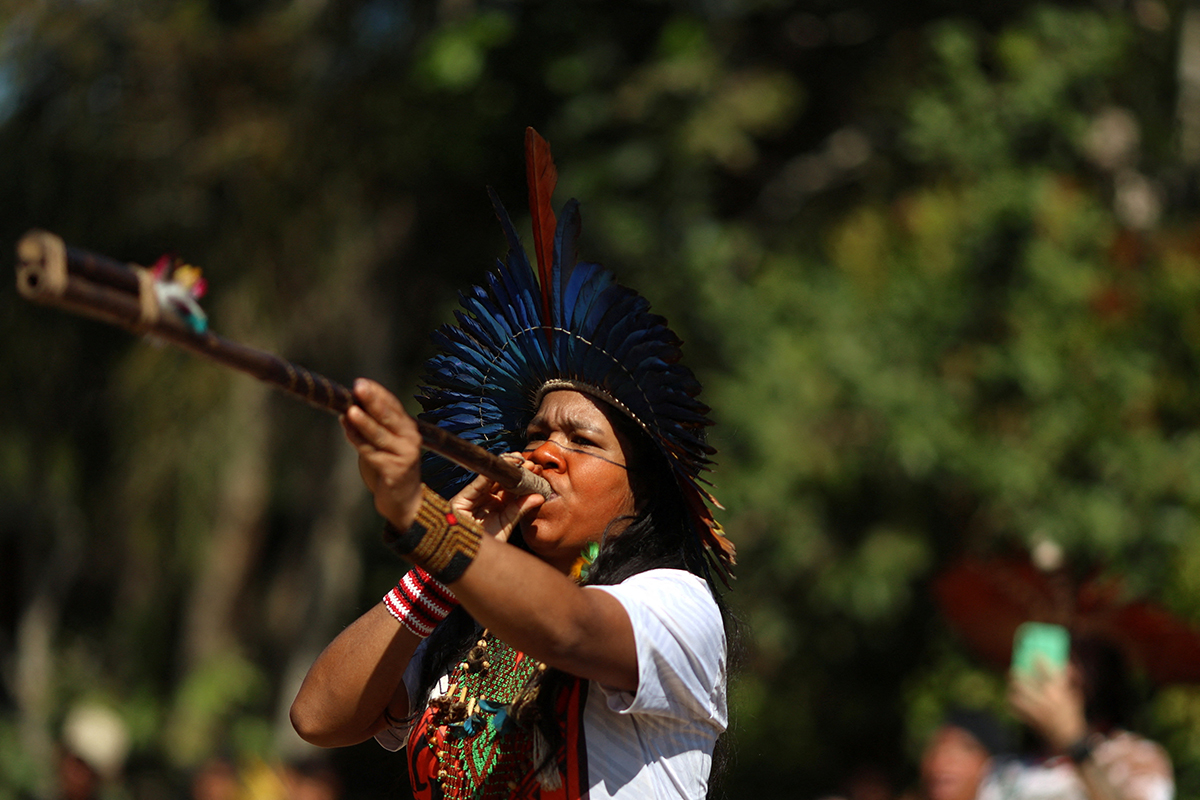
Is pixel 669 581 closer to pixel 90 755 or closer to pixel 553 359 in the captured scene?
pixel 553 359

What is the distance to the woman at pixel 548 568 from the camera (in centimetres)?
192

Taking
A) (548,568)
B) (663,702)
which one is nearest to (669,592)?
(663,702)

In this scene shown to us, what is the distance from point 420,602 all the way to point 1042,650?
8.80ft

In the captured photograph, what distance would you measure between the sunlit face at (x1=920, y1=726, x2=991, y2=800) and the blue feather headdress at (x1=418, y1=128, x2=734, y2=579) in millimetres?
3052

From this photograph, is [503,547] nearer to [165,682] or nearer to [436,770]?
[436,770]

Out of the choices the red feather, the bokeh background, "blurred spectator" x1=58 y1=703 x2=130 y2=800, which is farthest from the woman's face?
"blurred spectator" x1=58 y1=703 x2=130 y2=800

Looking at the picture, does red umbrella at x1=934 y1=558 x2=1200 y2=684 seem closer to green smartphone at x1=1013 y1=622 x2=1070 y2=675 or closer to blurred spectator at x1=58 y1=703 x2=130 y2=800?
green smartphone at x1=1013 y1=622 x2=1070 y2=675

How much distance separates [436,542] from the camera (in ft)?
6.22

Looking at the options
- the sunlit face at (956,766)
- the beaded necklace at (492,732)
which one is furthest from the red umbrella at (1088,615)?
the beaded necklace at (492,732)

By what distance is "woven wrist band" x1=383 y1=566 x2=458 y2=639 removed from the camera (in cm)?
229

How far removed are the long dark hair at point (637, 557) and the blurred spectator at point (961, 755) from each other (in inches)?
113

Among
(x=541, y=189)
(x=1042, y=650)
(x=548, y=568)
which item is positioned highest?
(x=541, y=189)

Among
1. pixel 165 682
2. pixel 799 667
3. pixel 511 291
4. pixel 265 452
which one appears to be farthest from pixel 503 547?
pixel 165 682

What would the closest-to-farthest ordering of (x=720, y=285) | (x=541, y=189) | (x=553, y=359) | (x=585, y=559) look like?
(x=585, y=559), (x=553, y=359), (x=541, y=189), (x=720, y=285)
